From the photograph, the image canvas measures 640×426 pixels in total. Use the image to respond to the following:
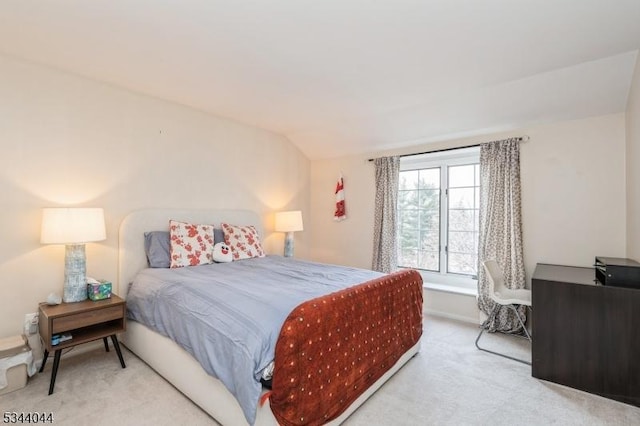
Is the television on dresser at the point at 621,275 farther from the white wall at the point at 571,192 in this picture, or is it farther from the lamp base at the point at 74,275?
the lamp base at the point at 74,275

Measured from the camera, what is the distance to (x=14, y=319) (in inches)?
94.5

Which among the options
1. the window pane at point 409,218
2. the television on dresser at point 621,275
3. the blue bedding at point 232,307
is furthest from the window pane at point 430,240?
the television on dresser at point 621,275

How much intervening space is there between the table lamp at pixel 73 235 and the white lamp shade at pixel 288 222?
218 cm

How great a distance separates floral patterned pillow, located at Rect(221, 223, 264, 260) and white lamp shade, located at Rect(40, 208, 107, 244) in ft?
4.26

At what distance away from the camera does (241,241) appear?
3.54 meters

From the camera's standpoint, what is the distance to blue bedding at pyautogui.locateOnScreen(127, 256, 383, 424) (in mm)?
1557

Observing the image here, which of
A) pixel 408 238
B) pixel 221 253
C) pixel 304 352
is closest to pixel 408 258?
pixel 408 238

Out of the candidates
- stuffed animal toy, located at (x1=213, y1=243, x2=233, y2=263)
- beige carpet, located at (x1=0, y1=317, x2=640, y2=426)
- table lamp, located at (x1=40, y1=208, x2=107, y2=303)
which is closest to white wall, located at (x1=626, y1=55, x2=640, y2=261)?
beige carpet, located at (x1=0, y1=317, x2=640, y2=426)

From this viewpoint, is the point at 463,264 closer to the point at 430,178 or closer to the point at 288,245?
the point at 430,178

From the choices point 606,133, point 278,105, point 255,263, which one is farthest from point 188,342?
point 606,133

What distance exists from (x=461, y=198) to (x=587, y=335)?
1.99 m

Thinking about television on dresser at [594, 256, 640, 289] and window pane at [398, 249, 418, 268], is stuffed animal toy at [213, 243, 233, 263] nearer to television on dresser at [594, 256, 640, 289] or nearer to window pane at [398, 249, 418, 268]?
window pane at [398, 249, 418, 268]

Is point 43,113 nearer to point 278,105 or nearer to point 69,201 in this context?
point 69,201

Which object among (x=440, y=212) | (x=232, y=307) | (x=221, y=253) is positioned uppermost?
(x=440, y=212)
